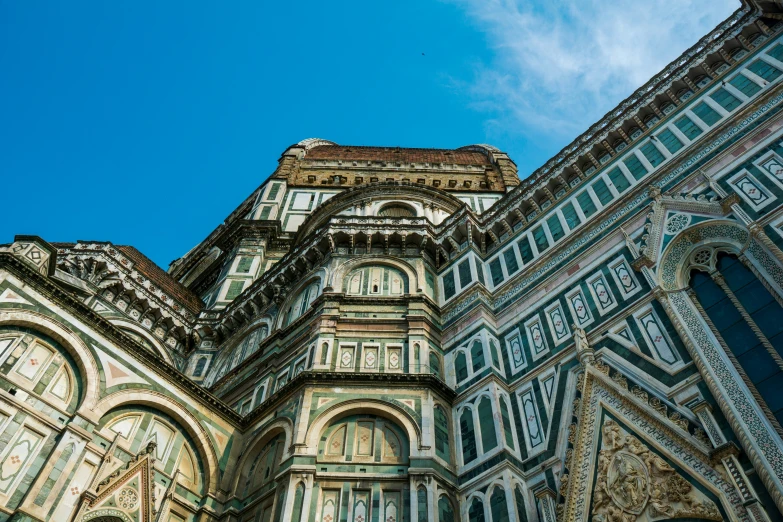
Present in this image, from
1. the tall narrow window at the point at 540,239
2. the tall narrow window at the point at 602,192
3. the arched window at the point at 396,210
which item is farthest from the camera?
the arched window at the point at 396,210

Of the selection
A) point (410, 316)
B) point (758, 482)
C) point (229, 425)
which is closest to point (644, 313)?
point (758, 482)

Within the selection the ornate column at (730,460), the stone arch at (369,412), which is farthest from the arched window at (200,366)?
the ornate column at (730,460)

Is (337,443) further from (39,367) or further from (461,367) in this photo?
(39,367)

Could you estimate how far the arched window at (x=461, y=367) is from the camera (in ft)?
50.7

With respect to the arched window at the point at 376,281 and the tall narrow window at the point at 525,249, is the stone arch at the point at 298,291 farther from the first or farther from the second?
the tall narrow window at the point at 525,249

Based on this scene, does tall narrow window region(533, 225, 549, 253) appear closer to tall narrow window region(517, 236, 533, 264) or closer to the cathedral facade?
the cathedral facade

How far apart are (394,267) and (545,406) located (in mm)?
7774

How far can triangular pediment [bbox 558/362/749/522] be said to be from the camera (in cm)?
959

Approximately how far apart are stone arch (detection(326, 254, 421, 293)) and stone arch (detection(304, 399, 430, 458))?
4.76 m

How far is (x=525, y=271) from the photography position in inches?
679

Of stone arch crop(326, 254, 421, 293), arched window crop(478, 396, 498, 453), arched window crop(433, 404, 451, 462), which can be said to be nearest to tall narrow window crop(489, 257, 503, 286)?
stone arch crop(326, 254, 421, 293)

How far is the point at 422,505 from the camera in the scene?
39.8ft

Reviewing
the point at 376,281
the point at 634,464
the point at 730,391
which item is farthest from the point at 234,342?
the point at 730,391

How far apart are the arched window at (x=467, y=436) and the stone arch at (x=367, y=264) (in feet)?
16.7
